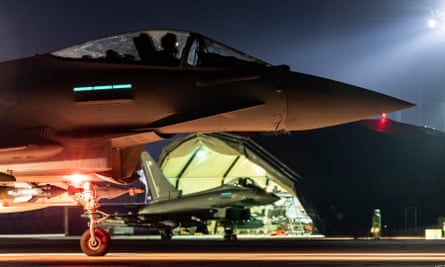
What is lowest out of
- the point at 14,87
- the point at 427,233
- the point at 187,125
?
the point at 427,233

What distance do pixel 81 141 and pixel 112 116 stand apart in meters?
0.64

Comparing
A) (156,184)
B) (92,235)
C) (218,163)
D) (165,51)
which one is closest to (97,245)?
(92,235)

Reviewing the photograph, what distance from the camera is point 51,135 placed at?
1099 cm

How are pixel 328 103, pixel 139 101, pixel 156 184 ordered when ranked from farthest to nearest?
pixel 156 184, pixel 139 101, pixel 328 103

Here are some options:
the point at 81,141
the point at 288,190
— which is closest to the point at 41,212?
the point at 288,190

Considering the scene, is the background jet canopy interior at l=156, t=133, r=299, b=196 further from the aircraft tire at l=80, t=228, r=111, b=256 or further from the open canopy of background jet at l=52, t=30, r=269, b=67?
the open canopy of background jet at l=52, t=30, r=269, b=67

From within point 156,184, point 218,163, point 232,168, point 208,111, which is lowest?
point 156,184

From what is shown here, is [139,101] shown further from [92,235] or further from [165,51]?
[92,235]

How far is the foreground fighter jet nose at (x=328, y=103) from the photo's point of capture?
10.6m

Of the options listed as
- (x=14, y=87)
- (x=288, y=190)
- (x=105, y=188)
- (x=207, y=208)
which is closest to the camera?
(x=14, y=87)

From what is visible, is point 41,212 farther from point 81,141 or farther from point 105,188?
point 81,141

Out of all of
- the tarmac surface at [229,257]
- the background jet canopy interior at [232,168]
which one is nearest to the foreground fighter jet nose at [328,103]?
the tarmac surface at [229,257]

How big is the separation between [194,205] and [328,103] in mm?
21718

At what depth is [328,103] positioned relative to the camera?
10.6 m
